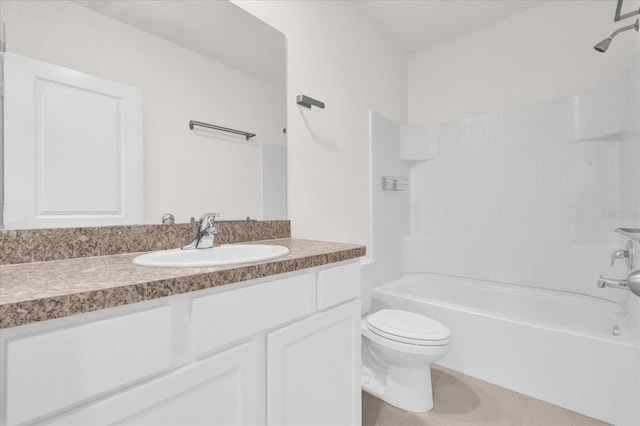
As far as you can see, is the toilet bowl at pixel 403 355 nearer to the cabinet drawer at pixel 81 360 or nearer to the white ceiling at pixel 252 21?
the cabinet drawer at pixel 81 360

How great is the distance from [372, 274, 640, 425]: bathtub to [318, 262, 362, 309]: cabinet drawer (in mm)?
1124

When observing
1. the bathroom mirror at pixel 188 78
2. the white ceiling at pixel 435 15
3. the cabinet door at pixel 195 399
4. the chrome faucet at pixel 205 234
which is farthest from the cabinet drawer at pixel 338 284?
the white ceiling at pixel 435 15

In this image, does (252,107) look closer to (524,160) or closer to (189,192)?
(189,192)

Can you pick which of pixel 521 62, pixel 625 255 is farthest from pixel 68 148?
pixel 521 62

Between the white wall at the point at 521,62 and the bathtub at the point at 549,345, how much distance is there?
5.00ft

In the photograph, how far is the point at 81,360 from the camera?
1.78ft

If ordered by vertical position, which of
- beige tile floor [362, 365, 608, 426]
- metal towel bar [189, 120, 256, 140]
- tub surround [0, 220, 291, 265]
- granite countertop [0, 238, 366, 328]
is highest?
metal towel bar [189, 120, 256, 140]

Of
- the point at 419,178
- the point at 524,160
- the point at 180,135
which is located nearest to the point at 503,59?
the point at 524,160

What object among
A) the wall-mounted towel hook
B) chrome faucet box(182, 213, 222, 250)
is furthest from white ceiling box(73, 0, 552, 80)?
chrome faucet box(182, 213, 222, 250)

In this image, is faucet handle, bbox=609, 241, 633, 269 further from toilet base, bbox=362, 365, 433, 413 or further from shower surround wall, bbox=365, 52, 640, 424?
toilet base, bbox=362, 365, 433, 413

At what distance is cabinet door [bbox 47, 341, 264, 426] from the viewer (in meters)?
0.58

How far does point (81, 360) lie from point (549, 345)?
206 centimetres

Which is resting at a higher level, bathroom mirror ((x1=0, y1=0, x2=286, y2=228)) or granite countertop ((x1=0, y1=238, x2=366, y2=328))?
bathroom mirror ((x1=0, y1=0, x2=286, y2=228))

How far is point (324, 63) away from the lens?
1920 millimetres
